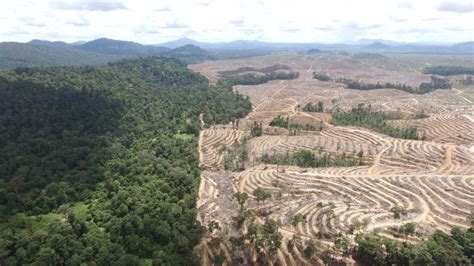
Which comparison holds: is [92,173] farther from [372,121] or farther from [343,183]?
[372,121]

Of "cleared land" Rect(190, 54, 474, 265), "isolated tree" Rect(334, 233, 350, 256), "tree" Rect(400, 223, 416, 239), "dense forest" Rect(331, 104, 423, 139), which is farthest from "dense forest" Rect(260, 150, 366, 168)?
"isolated tree" Rect(334, 233, 350, 256)

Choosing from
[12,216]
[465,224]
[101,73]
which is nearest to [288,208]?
[465,224]

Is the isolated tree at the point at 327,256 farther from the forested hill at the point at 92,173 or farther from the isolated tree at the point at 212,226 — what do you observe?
the forested hill at the point at 92,173

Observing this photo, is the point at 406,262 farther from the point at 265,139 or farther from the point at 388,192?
the point at 265,139

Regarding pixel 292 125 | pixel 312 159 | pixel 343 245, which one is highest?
pixel 343 245

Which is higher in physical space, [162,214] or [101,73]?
[101,73]

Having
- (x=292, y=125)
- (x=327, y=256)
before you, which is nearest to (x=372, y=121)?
(x=292, y=125)

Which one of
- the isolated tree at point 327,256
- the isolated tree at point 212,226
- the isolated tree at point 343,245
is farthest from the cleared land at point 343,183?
the isolated tree at point 343,245

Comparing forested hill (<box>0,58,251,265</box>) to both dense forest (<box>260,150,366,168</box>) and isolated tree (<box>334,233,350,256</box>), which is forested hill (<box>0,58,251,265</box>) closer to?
isolated tree (<box>334,233,350,256</box>)
